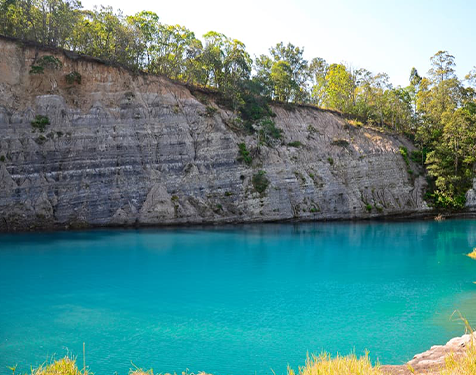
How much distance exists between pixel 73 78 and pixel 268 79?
80.5 ft

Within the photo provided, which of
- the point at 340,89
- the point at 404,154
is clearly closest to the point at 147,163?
the point at 340,89

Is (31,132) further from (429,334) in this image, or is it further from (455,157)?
(455,157)

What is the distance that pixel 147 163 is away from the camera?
39.6 metres

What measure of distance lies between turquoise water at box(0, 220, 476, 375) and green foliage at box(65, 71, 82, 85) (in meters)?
15.7

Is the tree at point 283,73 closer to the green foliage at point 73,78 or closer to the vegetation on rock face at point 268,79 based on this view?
the vegetation on rock face at point 268,79

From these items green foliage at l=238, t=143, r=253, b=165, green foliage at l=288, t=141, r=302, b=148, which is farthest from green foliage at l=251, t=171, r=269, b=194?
green foliage at l=288, t=141, r=302, b=148

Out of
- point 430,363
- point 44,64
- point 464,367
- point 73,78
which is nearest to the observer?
point 464,367

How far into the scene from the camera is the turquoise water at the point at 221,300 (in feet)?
39.8

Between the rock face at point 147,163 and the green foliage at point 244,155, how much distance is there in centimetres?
69

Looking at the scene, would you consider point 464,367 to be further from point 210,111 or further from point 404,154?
point 404,154

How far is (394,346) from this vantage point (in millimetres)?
12492

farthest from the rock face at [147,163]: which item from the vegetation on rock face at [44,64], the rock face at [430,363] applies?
the rock face at [430,363]

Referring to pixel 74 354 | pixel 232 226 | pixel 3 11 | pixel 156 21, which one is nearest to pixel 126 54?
pixel 156 21

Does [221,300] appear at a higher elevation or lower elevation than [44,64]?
lower
